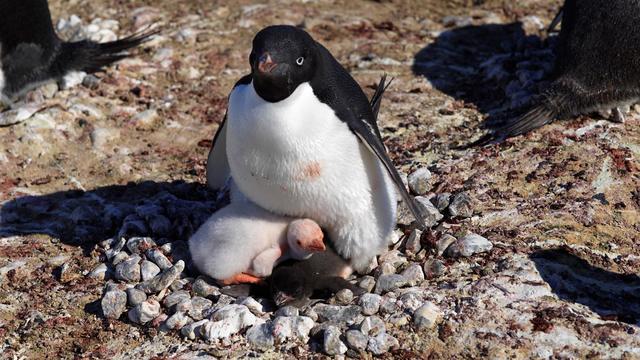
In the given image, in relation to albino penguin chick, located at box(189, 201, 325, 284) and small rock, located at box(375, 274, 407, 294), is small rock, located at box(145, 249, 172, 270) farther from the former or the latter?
small rock, located at box(375, 274, 407, 294)

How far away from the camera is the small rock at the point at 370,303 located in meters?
3.42

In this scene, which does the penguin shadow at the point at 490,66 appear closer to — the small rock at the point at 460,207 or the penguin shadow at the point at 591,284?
the small rock at the point at 460,207

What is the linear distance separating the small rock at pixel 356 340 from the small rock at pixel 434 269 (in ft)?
1.70

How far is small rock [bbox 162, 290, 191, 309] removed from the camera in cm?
357

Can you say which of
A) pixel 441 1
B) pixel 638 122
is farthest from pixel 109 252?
pixel 441 1

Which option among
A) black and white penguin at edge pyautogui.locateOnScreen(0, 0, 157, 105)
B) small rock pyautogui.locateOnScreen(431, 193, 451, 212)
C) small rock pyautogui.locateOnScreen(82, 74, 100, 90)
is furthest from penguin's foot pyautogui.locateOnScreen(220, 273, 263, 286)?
black and white penguin at edge pyautogui.locateOnScreen(0, 0, 157, 105)

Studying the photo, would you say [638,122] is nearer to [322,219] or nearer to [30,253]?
[322,219]

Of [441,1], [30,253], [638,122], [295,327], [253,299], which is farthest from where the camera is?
[441,1]

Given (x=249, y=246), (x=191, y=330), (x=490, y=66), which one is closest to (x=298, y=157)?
(x=249, y=246)

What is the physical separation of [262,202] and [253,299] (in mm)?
419

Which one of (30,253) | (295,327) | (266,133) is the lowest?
(30,253)

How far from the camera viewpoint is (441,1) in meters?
6.92

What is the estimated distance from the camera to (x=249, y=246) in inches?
144

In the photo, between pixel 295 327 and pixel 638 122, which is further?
pixel 638 122
